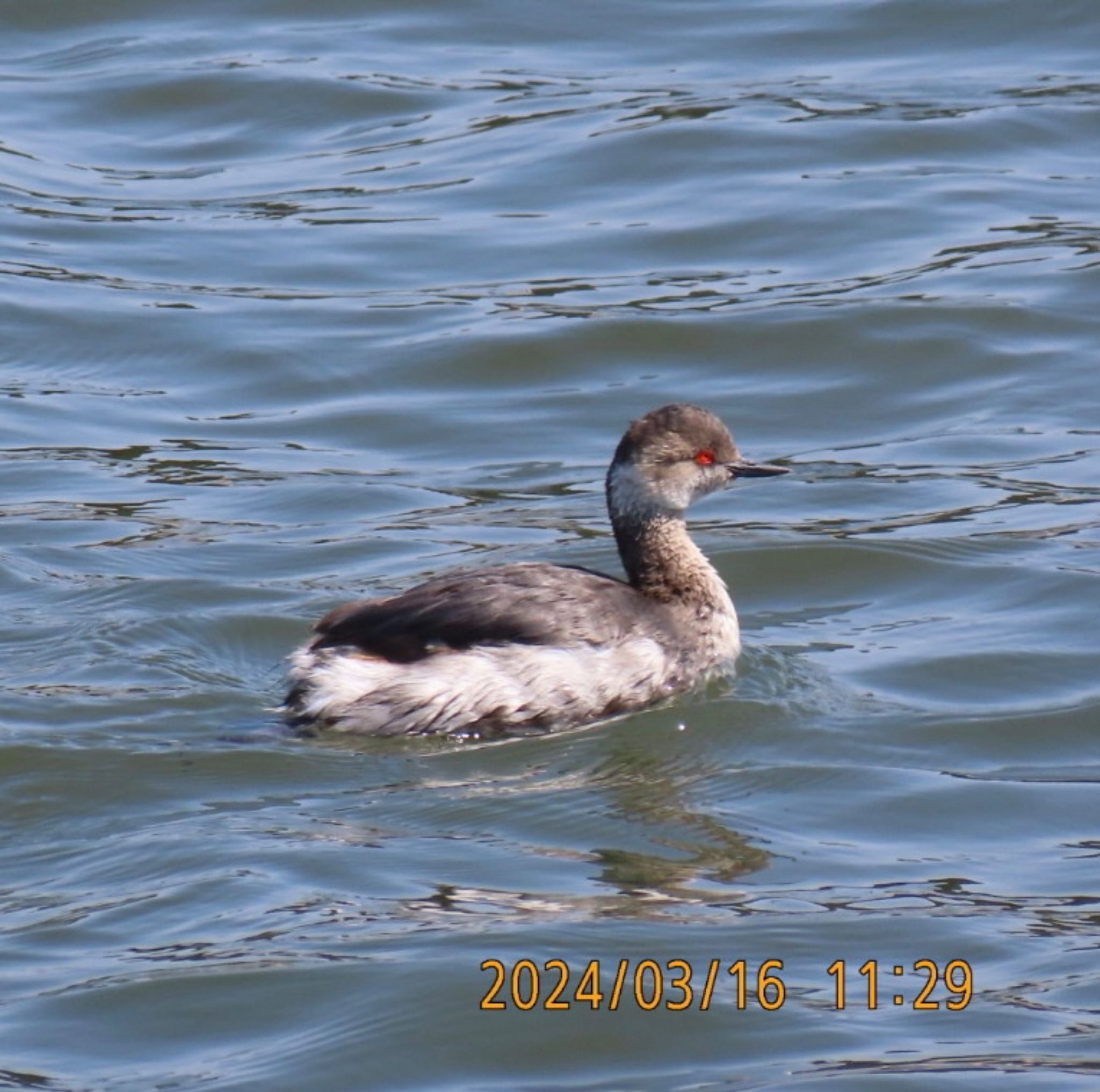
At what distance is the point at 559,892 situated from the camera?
241 inches

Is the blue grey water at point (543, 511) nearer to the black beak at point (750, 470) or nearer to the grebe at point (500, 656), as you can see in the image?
the grebe at point (500, 656)

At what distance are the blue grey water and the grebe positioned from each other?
0.43 feet

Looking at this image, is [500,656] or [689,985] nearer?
[689,985]

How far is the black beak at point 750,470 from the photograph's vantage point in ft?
27.0

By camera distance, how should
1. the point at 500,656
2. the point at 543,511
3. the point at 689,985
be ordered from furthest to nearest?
the point at 543,511
the point at 500,656
the point at 689,985

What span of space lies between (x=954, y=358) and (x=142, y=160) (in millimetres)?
5274

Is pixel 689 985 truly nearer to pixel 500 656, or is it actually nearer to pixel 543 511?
pixel 500 656

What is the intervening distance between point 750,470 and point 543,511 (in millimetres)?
1600

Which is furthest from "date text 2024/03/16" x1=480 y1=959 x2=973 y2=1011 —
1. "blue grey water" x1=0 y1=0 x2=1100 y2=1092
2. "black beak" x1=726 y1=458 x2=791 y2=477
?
"black beak" x1=726 y1=458 x2=791 y2=477

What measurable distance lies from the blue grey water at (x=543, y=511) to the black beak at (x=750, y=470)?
623 mm

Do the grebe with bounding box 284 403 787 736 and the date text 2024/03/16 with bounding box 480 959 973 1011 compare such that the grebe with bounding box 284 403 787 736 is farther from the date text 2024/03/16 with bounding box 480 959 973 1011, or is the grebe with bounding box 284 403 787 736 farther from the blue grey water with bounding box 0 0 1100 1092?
the date text 2024/03/16 with bounding box 480 959 973 1011

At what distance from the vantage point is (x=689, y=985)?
559 cm

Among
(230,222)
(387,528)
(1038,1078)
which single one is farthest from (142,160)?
A: (1038,1078)

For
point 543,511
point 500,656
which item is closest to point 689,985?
point 500,656
